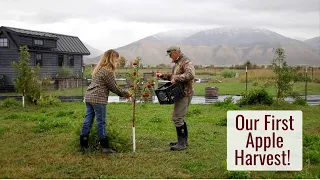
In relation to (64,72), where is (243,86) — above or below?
below

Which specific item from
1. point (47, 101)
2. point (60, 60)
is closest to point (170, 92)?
point (47, 101)

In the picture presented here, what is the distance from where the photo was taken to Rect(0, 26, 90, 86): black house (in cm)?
3278

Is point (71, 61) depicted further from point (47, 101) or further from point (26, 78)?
point (26, 78)

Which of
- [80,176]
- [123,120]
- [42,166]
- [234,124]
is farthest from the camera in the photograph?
[123,120]

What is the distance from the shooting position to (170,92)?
8055mm

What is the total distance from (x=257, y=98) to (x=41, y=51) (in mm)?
23203

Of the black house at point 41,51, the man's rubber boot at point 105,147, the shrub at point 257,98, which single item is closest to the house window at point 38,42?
the black house at point 41,51

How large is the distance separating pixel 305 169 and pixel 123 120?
7.52 meters

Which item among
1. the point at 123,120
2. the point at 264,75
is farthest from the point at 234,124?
the point at 264,75

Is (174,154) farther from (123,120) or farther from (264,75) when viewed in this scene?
(264,75)

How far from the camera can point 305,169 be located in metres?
6.76

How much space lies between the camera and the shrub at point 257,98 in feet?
58.7

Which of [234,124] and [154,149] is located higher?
[234,124]

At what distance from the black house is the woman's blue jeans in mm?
26006
